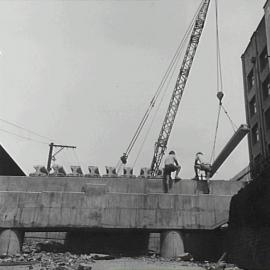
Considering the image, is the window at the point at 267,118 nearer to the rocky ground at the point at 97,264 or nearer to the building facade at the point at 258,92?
the building facade at the point at 258,92

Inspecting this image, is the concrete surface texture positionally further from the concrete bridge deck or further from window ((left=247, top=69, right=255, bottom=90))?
window ((left=247, top=69, right=255, bottom=90))

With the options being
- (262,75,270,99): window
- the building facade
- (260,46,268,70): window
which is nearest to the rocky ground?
the building facade

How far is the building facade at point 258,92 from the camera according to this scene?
3647 centimetres

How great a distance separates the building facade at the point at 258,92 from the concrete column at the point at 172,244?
1666cm

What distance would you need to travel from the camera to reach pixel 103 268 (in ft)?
48.9

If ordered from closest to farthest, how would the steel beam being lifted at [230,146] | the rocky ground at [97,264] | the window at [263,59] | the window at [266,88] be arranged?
1. the rocky ground at [97,264]
2. the steel beam being lifted at [230,146]
3. the window at [266,88]
4. the window at [263,59]

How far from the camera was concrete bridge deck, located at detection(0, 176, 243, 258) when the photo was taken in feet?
66.9

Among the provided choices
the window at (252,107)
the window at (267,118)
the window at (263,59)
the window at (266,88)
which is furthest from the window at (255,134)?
the window at (263,59)

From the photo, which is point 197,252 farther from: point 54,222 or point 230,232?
point 54,222

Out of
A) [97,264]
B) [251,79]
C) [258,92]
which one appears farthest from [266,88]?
[97,264]

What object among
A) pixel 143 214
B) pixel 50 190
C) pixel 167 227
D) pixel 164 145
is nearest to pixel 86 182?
pixel 50 190

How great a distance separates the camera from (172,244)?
2008 centimetres

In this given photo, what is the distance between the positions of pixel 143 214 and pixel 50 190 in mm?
5402

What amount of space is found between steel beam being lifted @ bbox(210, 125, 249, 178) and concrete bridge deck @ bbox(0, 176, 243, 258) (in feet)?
24.3
